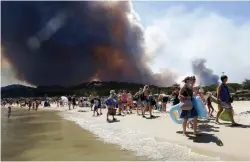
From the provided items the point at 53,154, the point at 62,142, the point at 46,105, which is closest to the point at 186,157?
the point at 53,154

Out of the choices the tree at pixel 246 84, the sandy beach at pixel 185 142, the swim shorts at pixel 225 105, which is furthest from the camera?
the tree at pixel 246 84

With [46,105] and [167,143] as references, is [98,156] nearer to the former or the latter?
[167,143]

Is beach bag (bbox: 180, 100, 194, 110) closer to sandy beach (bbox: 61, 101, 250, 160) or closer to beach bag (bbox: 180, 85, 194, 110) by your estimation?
beach bag (bbox: 180, 85, 194, 110)

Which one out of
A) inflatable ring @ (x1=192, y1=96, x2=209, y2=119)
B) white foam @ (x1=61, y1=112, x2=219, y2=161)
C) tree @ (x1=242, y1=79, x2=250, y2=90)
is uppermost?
tree @ (x1=242, y1=79, x2=250, y2=90)

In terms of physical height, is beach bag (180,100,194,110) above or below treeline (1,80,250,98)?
below

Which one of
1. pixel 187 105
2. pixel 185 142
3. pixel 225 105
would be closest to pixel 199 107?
pixel 187 105

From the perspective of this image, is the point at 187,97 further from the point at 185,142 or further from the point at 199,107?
the point at 185,142

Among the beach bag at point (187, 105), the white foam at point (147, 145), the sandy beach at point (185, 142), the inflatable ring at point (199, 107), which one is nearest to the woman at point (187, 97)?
the beach bag at point (187, 105)

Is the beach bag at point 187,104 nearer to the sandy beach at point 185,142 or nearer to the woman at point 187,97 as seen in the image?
the woman at point 187,97

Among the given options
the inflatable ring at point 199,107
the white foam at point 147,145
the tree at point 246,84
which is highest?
the tree at point 246,84

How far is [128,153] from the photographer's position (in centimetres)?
851

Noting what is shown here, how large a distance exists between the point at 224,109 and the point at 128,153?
3600mm

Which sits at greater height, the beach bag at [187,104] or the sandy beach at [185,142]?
the beach bag at [187,104]

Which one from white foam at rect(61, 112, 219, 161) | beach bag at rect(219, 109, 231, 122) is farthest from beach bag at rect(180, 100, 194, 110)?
beach bag at rect(219, 109, 231, 122)
